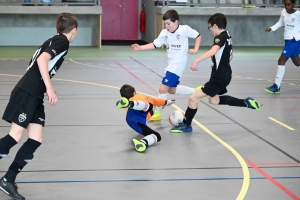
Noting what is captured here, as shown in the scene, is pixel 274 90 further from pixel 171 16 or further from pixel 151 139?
pixel 151 139

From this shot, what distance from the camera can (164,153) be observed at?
6.49 m

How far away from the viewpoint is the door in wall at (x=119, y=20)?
77.0 ft

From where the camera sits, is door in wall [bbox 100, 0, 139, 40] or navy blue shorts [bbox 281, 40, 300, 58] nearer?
navy blue shorts [bbox 281, 40, 300, 58]

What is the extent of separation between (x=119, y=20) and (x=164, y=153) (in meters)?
17.7

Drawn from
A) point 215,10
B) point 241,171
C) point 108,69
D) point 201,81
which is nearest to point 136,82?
point 201,81

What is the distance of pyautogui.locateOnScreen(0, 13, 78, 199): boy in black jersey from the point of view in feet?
15.8

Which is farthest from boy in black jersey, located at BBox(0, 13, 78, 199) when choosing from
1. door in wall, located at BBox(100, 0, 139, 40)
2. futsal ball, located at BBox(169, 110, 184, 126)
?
door in wall, located at BBox(100, 0, 139, 40)

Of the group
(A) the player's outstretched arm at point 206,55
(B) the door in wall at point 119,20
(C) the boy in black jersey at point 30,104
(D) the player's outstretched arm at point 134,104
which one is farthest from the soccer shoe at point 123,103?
(B) the door in wall at point 119,20

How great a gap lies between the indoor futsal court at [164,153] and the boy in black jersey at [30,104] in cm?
27

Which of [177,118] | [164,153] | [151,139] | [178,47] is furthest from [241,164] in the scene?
[178,47]

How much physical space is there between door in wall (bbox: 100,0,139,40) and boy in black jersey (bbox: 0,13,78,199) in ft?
61.5

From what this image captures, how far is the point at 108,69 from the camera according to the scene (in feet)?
47.0

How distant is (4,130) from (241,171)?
334cm

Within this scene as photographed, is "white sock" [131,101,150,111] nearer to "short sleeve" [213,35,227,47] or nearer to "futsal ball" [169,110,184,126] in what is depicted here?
"futsal ball" [169,110,184,126]
